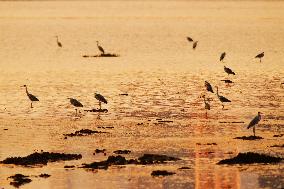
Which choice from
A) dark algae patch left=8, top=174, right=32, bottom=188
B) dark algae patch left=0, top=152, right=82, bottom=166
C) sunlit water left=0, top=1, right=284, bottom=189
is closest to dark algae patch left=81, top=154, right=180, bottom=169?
sunlit water left=0, top=1, right=284, bottom=189

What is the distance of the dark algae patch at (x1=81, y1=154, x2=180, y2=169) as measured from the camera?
2638 cm

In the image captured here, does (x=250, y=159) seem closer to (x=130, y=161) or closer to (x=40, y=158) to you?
(x=130, y=161)

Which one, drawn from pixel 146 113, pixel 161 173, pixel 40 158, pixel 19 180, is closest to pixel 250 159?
pixel 161 173

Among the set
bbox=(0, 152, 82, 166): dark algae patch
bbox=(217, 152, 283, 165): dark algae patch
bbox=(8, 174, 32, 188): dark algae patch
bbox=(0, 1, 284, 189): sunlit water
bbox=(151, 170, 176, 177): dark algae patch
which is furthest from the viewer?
bbox=(0, 152, 82, 166): dark algae patch

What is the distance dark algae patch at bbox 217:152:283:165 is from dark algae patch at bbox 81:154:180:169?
158 cm

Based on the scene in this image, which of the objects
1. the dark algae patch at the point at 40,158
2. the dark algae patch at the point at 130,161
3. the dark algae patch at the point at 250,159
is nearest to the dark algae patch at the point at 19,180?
the dark algae patch at the point at 40,158

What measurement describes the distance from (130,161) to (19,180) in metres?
3.54

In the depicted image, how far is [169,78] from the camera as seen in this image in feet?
175

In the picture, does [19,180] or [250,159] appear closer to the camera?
[19,180]

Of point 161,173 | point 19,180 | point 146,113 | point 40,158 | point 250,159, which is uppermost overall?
point 146,113

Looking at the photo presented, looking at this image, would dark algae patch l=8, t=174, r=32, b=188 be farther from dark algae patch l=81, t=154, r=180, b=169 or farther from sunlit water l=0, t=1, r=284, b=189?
dark algae patch l=81, t=154, r=180, b=169

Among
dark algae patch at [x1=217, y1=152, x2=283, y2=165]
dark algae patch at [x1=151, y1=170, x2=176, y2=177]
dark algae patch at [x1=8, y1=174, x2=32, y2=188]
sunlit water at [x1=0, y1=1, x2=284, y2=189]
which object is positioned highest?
sunlit water at [x1=0, y1=1, x2=284, y2=189]

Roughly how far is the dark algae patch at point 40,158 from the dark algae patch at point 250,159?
421 centimetres

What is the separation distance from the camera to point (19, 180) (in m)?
24.6
